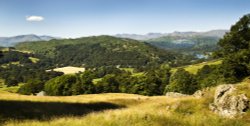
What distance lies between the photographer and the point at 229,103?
24094mm

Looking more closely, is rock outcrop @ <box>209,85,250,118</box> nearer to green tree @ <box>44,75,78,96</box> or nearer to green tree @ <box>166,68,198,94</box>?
green tree @ <box>44,75,78,96</box>

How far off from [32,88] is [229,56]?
9342 centimetres

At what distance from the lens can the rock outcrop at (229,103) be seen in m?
22.6

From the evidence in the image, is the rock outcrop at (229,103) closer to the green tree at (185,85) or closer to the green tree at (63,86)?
the green tree at (63,86)

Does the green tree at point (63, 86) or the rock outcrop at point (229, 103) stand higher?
the rock outcrop at point (229, 103)

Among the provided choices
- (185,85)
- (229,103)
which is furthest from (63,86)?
(229,103)

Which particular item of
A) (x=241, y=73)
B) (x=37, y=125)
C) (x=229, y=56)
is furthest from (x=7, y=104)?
(x=241, y=73)

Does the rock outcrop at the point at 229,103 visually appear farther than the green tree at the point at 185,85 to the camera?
No

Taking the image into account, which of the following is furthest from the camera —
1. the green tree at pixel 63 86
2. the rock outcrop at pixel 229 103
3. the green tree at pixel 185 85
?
the green tree at pixel 185 85

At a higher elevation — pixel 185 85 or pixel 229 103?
pixel 229 103

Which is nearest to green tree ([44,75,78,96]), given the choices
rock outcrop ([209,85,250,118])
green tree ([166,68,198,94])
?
green tree ([166,68,198,94])

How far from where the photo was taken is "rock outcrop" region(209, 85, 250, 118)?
22609mm

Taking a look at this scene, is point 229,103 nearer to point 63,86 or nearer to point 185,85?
point 185,85

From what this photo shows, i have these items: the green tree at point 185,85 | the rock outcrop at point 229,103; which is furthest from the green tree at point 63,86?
the rock outcrop at point 229,103
